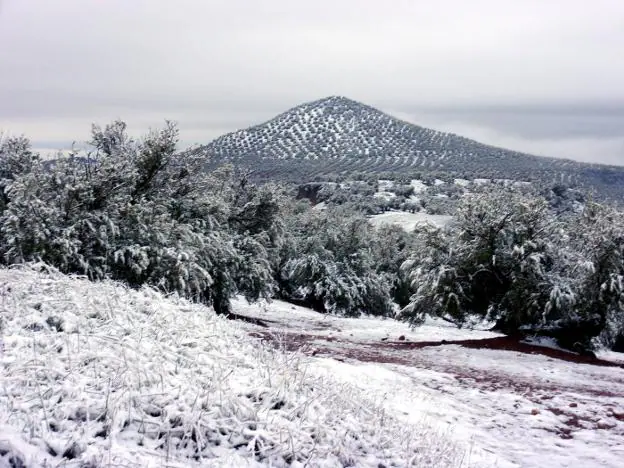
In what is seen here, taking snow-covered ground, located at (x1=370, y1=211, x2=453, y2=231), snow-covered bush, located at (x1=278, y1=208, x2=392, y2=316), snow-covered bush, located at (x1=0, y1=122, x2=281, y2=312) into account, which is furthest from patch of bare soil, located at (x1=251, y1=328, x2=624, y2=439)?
snow-covered ground, located at (x1=370, y1=211, x2=453, y2=231)

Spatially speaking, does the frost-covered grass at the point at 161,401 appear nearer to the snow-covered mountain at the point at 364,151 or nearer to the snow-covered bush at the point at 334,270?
the snow-covered bush at the point at 334,270

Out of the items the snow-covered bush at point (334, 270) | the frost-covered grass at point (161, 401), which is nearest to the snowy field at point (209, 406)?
the frost-covered grass at point (161, 401)

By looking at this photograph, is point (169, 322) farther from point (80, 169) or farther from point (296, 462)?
point (80, 169)

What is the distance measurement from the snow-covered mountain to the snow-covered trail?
79997mm

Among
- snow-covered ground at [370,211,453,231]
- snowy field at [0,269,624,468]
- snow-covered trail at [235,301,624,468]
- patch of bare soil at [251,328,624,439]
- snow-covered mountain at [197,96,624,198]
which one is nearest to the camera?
snowy field at [0,269,624,468]

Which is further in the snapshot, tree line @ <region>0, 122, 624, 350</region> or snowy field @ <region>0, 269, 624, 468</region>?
tree line @ <region>0, 122, 624, 350</region>

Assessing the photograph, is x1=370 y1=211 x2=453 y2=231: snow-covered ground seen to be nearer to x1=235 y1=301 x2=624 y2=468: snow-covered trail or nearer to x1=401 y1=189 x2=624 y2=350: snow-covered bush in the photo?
x1=401 y1=189 x2=624 y2=350: snow-covered bush

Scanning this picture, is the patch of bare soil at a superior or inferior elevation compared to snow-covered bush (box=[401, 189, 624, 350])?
inferior

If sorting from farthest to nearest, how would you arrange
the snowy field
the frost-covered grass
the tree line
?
the tree line
the snowy field
the frost-covered grass

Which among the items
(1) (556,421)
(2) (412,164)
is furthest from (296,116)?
(1) (556,421)

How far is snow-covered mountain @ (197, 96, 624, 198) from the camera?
109m

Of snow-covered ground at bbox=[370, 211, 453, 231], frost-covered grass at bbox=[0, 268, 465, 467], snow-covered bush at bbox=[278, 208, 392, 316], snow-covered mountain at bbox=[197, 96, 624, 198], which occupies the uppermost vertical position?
snow-covered mountain at bbox=[197, 96, 624, 198]

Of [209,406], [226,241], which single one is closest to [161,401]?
[209,406]

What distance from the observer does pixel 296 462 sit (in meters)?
5.06
